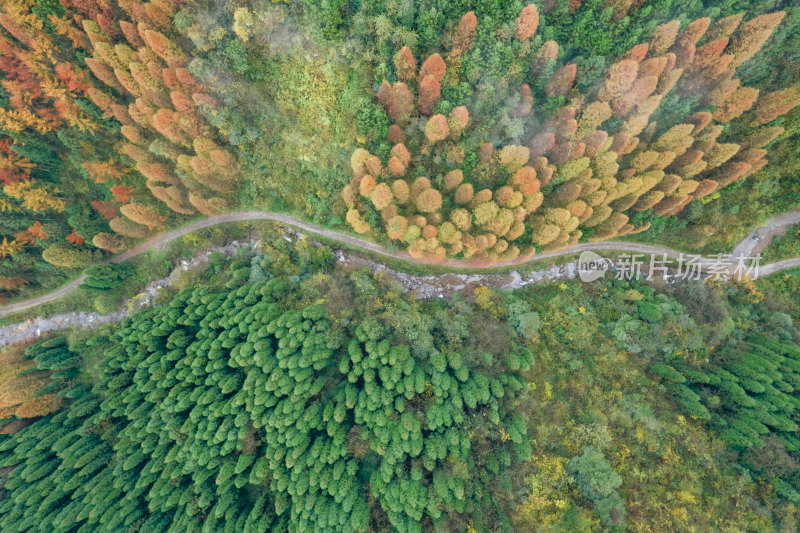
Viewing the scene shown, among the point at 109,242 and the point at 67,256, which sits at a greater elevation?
the point at 109,242

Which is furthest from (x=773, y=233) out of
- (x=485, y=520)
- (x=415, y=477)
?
(x=415, y=477)

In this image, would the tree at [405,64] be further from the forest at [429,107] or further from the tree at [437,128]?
the tree at [437,128]

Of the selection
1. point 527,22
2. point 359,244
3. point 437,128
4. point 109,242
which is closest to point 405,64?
point 437,128

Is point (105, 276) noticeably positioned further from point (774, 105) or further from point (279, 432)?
point (774, 105)

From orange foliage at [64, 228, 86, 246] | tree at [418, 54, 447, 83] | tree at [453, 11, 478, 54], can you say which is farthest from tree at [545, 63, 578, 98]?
orange foliage at [64, 228, 86, 246]

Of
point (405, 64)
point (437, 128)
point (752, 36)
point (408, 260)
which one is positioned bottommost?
point (408, 260)

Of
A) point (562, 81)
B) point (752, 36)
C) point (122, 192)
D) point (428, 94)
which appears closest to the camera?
point (752, 36)

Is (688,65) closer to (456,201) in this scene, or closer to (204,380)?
(456,201)
